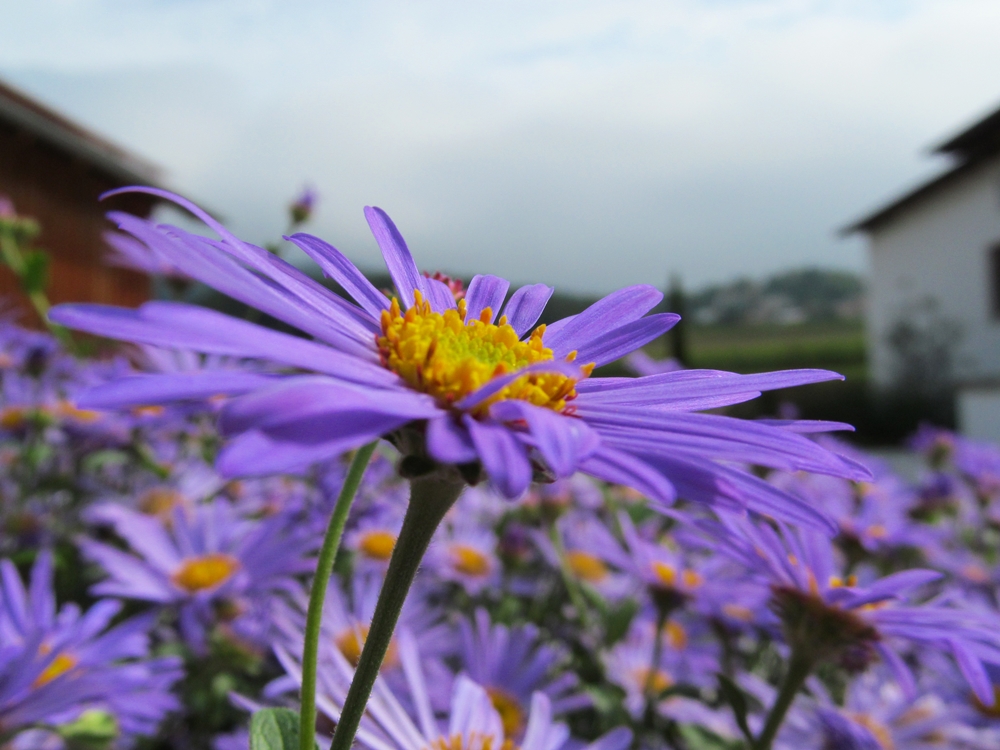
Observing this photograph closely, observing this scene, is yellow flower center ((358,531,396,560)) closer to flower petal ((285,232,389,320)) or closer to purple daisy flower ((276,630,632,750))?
purple daisy flower ((276,630,632,750))

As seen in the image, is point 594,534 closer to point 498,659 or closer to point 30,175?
point 498,659

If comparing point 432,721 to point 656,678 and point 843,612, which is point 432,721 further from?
point 656,678

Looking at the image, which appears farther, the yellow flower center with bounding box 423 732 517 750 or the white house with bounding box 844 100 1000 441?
the white house with bounding box 844 100 1000 441

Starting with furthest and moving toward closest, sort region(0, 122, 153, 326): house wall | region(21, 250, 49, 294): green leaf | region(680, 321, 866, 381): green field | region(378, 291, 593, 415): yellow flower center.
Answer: region(680, 321, 866, 381): green field < region(0, 122, 153, 326): house wall < region(21, 250, 49, 294): green leaf < region(378, 291, 593, 415): yellow flower center

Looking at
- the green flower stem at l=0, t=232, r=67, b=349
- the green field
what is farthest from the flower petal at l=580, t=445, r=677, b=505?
the green field

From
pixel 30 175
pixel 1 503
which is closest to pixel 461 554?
pixel 1 503

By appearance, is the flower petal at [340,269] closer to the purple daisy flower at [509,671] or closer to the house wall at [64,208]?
the purple daisy flower at [509,671]

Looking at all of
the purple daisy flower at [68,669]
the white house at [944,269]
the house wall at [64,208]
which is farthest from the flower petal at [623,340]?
the white house at [944,269]
